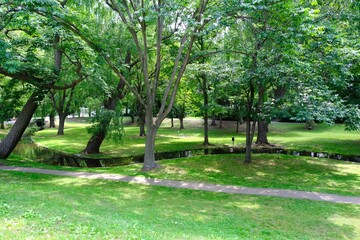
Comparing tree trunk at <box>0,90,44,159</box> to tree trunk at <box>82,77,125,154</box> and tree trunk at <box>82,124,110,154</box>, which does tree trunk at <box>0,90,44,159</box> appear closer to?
tree trunk at <box>82,77,125,154</box>

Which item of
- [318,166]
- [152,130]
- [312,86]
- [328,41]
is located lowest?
[318,166]

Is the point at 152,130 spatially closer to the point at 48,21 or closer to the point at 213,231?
the point at 48,21

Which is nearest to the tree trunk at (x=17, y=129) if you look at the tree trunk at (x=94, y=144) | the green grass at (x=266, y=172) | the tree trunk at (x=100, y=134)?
the green grass at (x=266, y=172)

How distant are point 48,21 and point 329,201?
38.7ft

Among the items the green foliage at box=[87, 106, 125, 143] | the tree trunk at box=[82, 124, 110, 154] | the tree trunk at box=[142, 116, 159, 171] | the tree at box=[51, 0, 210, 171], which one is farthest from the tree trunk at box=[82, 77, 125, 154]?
the tree trunk at box=[142, 116, 159, 171]

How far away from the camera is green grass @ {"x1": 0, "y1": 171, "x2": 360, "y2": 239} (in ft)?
15.7

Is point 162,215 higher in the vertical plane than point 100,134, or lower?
lower

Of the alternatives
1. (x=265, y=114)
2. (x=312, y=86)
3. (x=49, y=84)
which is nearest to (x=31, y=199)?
(x=49, y=84)

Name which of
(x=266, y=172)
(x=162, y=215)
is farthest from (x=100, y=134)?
(x=162, y=215)

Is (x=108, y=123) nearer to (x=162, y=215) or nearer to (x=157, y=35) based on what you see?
(x=157, y=35)

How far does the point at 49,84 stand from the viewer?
13.4 meters

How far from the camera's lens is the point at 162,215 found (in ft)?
22.5

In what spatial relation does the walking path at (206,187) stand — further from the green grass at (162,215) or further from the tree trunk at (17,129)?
the tree trunk at (17,129)

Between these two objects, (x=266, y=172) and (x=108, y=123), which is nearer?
(x=266, y=172)
